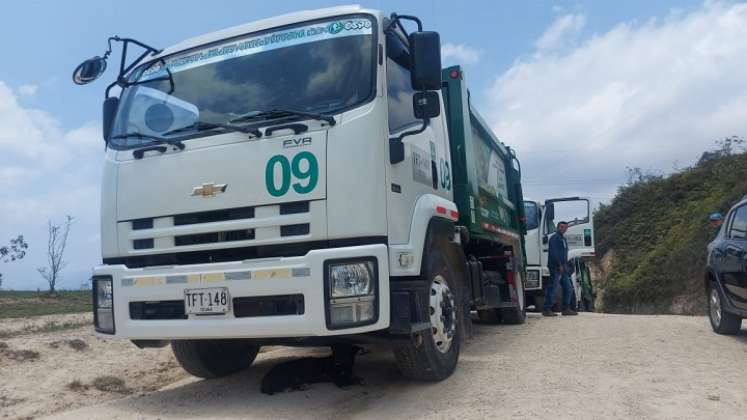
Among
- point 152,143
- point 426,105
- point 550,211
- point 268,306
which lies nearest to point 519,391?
point 268,306

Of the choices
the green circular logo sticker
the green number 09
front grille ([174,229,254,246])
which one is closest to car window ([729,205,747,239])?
the green circular logo sticker

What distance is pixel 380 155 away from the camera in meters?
4.45

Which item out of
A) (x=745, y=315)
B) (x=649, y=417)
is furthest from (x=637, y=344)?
(x=649, y=417)

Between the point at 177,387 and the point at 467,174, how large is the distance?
11.3 ft

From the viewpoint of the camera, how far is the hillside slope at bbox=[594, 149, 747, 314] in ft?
61.1

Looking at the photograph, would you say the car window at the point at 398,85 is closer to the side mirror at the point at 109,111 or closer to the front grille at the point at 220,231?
the front grille at the point at 220,231

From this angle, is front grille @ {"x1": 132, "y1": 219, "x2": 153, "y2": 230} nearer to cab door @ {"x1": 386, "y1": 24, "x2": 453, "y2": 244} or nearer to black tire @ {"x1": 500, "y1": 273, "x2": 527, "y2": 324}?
cab door @ {"x1": 386, "y1": 24, "x2": 453, "y2": 244}

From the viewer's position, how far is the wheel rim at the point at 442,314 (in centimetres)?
505

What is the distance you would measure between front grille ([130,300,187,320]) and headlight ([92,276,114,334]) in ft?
0.68

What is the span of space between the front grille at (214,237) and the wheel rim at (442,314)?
4.85 feet

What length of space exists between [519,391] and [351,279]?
1.58m

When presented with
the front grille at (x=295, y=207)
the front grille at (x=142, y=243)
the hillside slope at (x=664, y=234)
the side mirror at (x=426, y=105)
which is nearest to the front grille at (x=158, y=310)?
the front grille at (x=142, y=243)

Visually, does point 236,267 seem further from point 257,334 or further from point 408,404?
point 408,404

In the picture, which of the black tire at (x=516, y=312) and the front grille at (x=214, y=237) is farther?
the black tire at (x=516, y=312)
